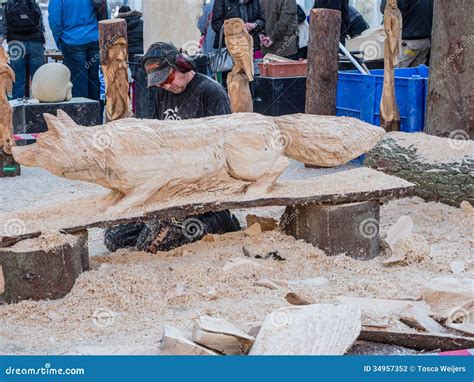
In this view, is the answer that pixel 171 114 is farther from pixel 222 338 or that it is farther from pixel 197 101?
pixel 222 338

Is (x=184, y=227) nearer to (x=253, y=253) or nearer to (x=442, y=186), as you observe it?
(x=253, y=253)

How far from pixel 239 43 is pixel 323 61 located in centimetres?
129

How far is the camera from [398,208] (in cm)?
609

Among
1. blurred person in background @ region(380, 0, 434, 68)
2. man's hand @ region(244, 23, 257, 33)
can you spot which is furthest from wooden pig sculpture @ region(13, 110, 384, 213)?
blurred person in background @ region(380, 0, 434, 68)

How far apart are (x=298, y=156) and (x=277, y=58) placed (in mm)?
4486

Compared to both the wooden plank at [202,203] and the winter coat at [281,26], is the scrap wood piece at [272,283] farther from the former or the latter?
the winter coat at [281,26]

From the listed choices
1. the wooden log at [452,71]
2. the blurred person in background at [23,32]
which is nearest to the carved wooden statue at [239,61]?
the wooden log at [452,71]

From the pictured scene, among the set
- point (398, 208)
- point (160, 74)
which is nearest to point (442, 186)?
point (398, 208)

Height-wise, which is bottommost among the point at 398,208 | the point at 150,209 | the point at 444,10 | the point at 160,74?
the point at 398,208

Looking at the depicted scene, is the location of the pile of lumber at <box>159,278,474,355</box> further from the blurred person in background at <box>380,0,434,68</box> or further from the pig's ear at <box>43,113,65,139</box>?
the blurred person in background at <box>380,0,434,68</box>

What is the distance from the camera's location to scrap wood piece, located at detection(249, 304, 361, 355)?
3119 mm

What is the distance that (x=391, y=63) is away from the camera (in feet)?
23.3

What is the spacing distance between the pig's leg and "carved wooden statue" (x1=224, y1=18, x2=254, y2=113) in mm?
2480

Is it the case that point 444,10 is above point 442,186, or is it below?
above
